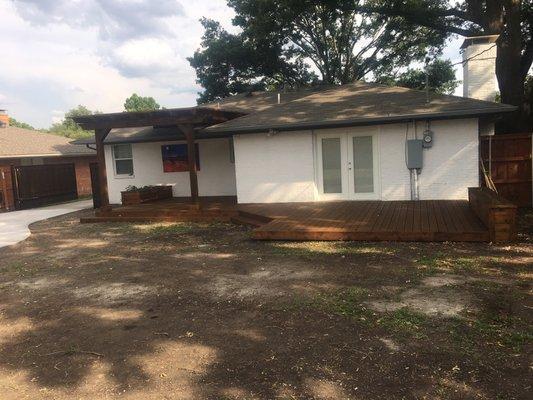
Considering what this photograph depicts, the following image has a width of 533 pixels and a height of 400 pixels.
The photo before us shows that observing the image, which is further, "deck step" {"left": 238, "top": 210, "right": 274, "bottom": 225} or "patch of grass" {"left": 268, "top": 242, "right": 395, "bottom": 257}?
"deck step" {"left": 238, "top": 210, "right": 274, "bottom": 225}

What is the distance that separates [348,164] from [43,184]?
47.6 feet

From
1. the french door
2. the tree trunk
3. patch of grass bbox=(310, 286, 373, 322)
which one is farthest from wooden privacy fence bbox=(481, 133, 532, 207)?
patch of grass bbox=(310, 286, 373, 322)

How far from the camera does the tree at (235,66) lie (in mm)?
24875

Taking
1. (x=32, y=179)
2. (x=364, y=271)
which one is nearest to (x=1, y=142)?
(x=32, y=179)

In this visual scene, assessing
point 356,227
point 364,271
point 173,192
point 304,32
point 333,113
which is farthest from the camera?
point 304,32

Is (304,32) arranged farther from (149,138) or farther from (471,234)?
(471,234)

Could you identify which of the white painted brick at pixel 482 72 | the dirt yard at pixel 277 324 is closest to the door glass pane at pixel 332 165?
the dirt yard at pixel 277 324

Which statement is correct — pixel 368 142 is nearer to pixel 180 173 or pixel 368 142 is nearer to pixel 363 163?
pixel 363 163

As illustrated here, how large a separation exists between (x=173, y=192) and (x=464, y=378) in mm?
13296

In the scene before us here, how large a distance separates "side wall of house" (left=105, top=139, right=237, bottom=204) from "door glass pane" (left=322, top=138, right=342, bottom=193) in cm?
411

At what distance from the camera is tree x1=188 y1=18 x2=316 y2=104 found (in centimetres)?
2488

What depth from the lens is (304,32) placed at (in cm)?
2562

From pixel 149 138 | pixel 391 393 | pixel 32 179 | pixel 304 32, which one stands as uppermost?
pixel 304 32

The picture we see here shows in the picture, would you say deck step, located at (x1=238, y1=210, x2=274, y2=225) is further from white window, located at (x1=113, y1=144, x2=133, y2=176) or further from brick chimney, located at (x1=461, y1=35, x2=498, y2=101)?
brick chimney, located at (x1=461, y1=35, x2=498, y2=101)
